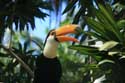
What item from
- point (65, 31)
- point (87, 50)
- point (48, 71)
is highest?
point (65, 31)

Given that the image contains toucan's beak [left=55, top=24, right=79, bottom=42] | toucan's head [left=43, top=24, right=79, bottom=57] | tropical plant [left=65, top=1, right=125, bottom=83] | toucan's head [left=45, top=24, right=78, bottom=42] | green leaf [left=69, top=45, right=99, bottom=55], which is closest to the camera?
tropical plant [left=65, top=1, right=125, bottom=83]

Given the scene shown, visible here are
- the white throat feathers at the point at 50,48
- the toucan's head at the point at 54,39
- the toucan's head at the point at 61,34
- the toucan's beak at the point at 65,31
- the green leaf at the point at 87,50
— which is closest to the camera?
the green leaf at the point at 87,50

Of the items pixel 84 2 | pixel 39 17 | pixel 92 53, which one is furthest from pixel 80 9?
pixel 92 53

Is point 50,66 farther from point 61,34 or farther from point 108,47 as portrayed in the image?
point 108,47

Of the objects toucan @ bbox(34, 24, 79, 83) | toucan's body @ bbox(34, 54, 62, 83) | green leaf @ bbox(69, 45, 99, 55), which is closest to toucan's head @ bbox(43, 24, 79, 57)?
toucan @ bbox(34, 24, 79, 83)

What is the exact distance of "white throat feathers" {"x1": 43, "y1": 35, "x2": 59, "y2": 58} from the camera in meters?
6.95

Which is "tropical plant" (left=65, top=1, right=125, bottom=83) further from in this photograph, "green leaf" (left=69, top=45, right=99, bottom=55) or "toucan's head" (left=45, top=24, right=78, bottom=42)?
"toucan's head" (left=45, top=24, right=78, bottom=42)

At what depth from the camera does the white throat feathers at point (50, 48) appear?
6.95m

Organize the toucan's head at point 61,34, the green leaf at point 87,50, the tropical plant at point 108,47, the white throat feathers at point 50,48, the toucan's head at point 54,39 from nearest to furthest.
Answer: the tropical plant at point 108,47
the green leaf at point 87,50
the toucan's head at point 61,34
the toucan's head at point 54,39
the white throat feathers at point 50,48

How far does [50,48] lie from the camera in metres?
7.10

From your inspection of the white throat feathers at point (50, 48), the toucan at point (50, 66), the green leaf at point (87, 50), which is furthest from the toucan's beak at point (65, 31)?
the green leaf at point (87, 50)

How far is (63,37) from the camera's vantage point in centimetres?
686

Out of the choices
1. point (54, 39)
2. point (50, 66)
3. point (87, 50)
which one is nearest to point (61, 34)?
point (54, 39)

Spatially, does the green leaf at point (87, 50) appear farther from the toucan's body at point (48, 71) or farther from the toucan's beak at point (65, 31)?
the toucan's body at point (48, 71)
